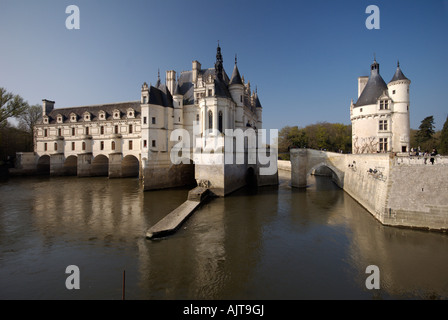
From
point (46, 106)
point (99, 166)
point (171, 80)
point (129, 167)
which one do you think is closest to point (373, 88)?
point (171, 80)

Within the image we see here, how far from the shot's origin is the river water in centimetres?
809

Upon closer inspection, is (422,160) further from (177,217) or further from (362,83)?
(362,83)

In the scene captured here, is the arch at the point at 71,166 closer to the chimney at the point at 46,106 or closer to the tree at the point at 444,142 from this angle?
the chimney at the point at 46,106

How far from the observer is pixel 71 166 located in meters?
42.8

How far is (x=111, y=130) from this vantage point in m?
38.8

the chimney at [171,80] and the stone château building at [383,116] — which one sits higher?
the chimney at [171,80]

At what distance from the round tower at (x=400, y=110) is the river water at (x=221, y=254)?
1150cm

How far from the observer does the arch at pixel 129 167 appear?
3888cm

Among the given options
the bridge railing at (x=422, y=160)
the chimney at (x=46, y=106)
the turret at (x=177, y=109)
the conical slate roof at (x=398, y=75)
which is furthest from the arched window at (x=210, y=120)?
the chimney at (x=46, y=106)

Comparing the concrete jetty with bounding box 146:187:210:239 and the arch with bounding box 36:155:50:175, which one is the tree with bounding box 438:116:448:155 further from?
the arch with bounding box 36:155:50:175

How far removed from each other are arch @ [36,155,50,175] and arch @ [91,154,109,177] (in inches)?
478

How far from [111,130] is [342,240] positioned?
1540 inches

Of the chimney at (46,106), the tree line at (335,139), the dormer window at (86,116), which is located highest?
the chimney at (46,106)
